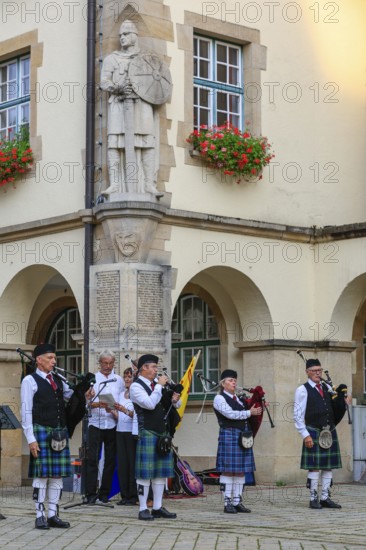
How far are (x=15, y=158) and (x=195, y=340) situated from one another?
4.04 meters

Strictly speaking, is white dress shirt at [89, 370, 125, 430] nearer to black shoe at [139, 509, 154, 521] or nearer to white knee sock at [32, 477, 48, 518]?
black shoe at [139, 509, 154, 521]

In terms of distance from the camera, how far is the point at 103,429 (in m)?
14.5

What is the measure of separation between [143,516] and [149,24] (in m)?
7.19

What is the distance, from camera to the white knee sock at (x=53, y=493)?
1173 centimetres

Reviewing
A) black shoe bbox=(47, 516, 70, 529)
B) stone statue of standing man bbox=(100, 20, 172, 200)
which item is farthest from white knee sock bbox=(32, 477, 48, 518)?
stone statue of standing man bbox=(100, 20, 172, 200)

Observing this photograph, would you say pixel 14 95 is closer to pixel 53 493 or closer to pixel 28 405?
pixel 28 405

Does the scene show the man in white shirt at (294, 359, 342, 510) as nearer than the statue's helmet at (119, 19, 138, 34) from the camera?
Yes

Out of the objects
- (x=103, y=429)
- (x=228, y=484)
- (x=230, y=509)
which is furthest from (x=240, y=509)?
(x=103, y=429)

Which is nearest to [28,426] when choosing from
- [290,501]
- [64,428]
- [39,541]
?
[64,428]

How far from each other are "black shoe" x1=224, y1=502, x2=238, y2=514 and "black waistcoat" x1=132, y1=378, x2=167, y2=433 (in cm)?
129

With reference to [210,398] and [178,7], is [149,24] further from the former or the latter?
[210,398]

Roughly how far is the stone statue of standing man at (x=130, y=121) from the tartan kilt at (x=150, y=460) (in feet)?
14.9

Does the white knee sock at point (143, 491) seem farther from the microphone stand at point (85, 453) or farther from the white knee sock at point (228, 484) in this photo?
the microphone stand at point (85, 453)

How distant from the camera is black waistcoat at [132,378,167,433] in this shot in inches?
488
